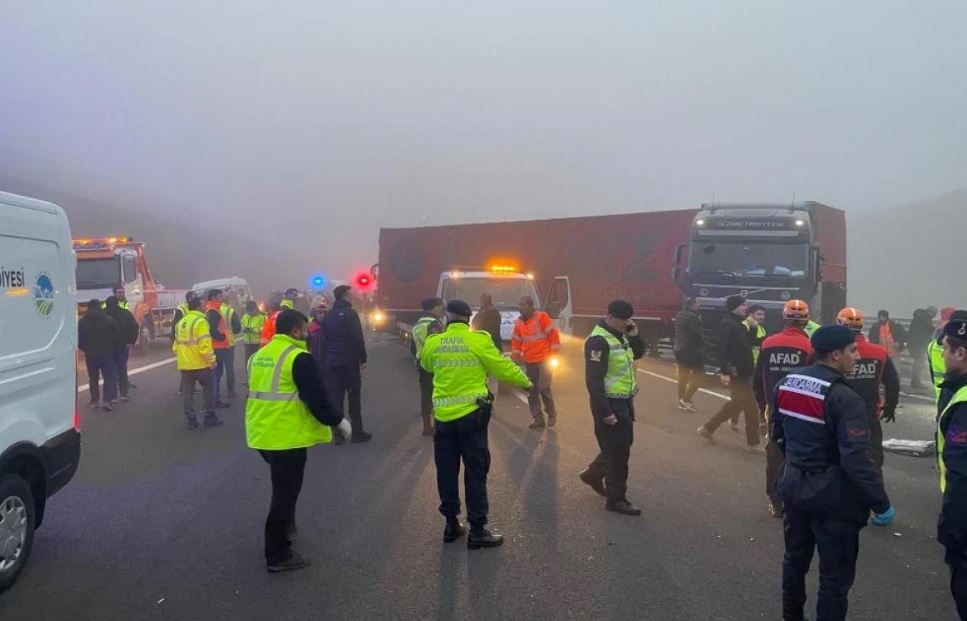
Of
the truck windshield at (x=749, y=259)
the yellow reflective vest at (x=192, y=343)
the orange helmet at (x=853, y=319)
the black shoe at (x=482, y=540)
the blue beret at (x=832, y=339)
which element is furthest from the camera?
the truck windshield at (x=749, y=259)

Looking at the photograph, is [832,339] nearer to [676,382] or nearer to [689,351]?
[689,351]

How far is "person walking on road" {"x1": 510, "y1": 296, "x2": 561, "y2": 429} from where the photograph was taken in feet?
31.0

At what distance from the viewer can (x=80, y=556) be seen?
4914 mm

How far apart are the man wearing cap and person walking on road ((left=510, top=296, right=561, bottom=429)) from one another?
3.55m

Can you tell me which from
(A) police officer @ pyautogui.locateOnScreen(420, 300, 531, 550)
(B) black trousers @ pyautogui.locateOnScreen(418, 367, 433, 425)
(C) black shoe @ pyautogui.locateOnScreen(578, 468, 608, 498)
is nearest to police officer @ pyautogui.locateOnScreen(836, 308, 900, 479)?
(C) black shoe @ pyautogui.locateOnScreen(578, 468, 608, 498)

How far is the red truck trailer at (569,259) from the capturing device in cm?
1841

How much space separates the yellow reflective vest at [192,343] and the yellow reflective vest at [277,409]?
497cm

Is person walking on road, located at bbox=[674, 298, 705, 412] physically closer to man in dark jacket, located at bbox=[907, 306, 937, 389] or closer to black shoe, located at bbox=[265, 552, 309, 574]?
man in dark jacket, located at bbox=[907, 306, 937, 389]

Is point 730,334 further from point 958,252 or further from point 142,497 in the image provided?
point 958,252

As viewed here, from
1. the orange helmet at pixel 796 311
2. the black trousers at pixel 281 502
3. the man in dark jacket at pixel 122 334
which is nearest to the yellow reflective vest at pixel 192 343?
the man in dark jacket at pixel 122 334

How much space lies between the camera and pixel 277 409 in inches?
181

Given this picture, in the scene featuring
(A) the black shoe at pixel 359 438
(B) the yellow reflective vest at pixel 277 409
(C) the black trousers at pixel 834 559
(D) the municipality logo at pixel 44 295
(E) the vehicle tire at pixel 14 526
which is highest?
(D) the municipality logo at pixel 44 295

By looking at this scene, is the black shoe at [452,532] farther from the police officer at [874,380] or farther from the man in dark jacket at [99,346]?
the man in dark jacket at [99,346]

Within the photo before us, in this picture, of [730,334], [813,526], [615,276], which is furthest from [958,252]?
[813,526]
